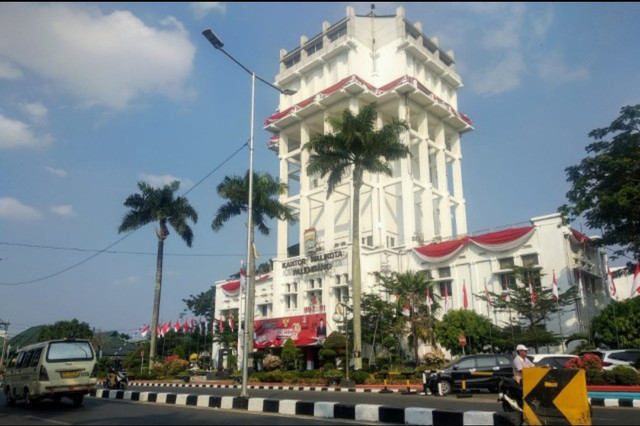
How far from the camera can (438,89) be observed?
180 ft

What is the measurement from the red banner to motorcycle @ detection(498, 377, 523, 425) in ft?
95.0

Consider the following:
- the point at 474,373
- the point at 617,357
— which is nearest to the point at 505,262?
the point at 617,357

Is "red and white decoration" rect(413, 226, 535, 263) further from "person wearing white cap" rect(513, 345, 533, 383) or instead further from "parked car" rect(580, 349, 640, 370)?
"person wearing white cap" rect(513, 345, 533, 383)

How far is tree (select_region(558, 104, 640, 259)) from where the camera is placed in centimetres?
2398

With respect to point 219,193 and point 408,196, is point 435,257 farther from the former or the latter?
point 219,193

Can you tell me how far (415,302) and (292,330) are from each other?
11530mm

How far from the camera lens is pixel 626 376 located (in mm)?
17141

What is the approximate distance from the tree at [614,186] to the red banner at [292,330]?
1892 centimetres

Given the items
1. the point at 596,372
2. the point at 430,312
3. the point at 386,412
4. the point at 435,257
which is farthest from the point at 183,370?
the point at 386,412

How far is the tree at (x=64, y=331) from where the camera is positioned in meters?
60.4

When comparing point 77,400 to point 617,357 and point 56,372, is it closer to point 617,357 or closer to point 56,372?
point 56,372

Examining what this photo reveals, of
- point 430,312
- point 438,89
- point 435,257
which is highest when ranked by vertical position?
point 438,89

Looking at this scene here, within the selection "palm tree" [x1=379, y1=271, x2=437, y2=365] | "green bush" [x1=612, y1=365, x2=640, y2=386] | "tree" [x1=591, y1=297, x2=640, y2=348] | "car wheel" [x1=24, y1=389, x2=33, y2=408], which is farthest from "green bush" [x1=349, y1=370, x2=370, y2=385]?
"car wheel" [x1=24, y1=389, x2=33, y2=408]

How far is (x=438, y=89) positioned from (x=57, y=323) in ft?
174
